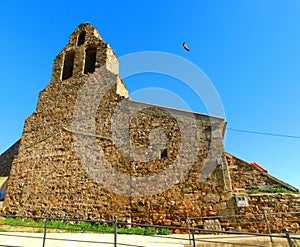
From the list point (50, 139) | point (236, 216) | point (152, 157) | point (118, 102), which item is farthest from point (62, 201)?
point (236, 216)

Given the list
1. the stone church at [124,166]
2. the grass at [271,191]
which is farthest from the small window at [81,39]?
the grass at [271,191]

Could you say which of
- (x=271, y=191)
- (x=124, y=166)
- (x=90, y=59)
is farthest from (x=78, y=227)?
(x=90, y=59)

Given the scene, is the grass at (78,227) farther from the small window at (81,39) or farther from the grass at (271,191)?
the small window at (81,39)

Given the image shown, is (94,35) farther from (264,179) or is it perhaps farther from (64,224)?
(264,179)

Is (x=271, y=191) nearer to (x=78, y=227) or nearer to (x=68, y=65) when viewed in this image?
(x=78, y=227)

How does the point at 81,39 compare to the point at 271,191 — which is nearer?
the point at 271,191

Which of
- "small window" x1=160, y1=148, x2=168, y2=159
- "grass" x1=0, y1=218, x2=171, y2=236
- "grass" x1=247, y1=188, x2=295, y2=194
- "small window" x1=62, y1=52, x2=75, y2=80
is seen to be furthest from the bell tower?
"grass" x1=247, y1=188, x2=295, y2=194

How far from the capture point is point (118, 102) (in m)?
11.2

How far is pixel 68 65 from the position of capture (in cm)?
1440

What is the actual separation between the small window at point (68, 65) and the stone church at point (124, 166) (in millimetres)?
2591

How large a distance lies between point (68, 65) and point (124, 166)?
27.9 ft

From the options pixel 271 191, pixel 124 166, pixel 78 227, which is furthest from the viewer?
pixel 124 166

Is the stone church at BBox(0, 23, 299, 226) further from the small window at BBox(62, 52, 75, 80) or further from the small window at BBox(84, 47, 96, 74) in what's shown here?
the small window at BBox(62, 52, 75, 80)

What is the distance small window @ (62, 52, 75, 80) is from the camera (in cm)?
1388
